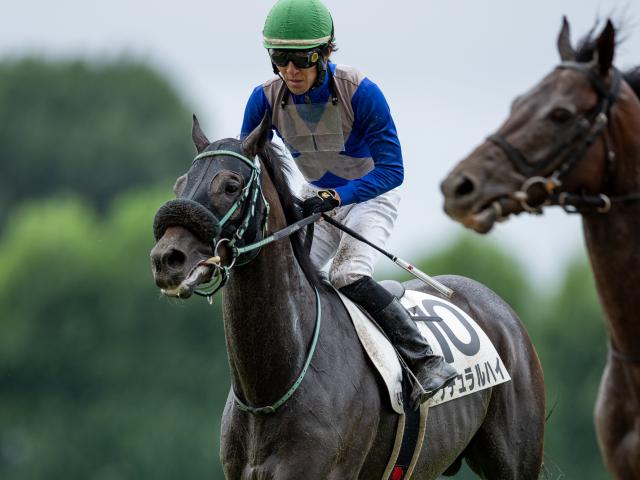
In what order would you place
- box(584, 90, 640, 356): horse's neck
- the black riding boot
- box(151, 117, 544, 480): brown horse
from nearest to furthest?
box(584, 90, 640, 356): horse's neck < box(151, 117, 544, 480): brown horse < the black riding boot

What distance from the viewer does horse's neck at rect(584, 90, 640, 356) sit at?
6.57 meters

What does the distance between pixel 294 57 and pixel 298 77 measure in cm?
16

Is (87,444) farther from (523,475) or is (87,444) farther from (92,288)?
(523,475)

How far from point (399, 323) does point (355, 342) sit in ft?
1.27

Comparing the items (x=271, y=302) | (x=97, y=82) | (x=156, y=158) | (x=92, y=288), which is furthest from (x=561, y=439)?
(x=97, y=82)

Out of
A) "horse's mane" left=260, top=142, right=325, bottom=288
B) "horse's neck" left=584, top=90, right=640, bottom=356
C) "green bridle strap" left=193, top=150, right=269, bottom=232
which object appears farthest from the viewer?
"horse's mane" left=260, top=142, right=325, bottom=288

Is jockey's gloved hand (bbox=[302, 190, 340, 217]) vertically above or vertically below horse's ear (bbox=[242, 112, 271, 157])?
below

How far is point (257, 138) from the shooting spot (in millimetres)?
8180

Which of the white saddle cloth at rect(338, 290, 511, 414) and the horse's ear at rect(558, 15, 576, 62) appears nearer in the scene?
the horse's ear at rect(558, 15, 576, 62)

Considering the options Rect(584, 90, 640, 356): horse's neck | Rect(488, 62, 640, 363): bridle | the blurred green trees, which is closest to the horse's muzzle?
Rect(488, 62, 640, 363): bridle

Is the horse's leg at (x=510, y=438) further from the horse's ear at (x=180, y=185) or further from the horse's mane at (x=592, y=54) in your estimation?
the horse's mane at (x=592, y=54)

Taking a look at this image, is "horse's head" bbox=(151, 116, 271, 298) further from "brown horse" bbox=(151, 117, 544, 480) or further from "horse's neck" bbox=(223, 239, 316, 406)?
"horse's neck" bbox=(223, 239, 316, 406)

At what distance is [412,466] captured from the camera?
8.95 metres

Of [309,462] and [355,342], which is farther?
[355,342]
